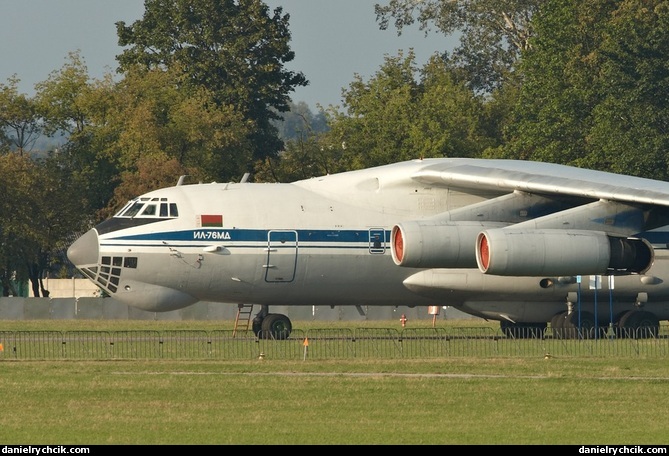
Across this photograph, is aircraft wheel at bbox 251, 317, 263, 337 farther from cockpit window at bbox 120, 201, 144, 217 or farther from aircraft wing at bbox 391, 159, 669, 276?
aircraft wing at bbox 391, 159, 669, 276

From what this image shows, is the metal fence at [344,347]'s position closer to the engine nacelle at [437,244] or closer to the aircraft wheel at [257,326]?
the aircraft wheel at [257,326]

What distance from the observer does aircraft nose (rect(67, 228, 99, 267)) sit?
101ft

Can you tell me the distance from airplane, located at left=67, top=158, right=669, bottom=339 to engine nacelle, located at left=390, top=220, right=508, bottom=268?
0.09 feet

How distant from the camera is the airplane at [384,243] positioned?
29.8 m

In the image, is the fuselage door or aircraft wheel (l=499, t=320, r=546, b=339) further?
aircraft wheel (l=499, t=320, r=546, b=339)

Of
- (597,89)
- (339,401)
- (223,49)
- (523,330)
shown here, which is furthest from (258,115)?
(339,401)

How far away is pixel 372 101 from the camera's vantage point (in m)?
74.1

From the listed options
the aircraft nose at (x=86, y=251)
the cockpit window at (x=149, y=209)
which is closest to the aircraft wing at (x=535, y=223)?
the cockpit window at (x=149, y=209)

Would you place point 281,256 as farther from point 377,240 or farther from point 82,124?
point 82,124

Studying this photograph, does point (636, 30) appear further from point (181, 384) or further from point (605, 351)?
point (181, 384)

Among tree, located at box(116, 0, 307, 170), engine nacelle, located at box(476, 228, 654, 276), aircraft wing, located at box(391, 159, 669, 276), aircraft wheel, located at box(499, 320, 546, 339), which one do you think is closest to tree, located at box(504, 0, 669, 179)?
tree, located at box(116, 0, 307, 170)

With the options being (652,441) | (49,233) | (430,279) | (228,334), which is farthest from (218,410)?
(49,233)

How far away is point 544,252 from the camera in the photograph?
28141 mm

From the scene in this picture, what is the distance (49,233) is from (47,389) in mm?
41880
